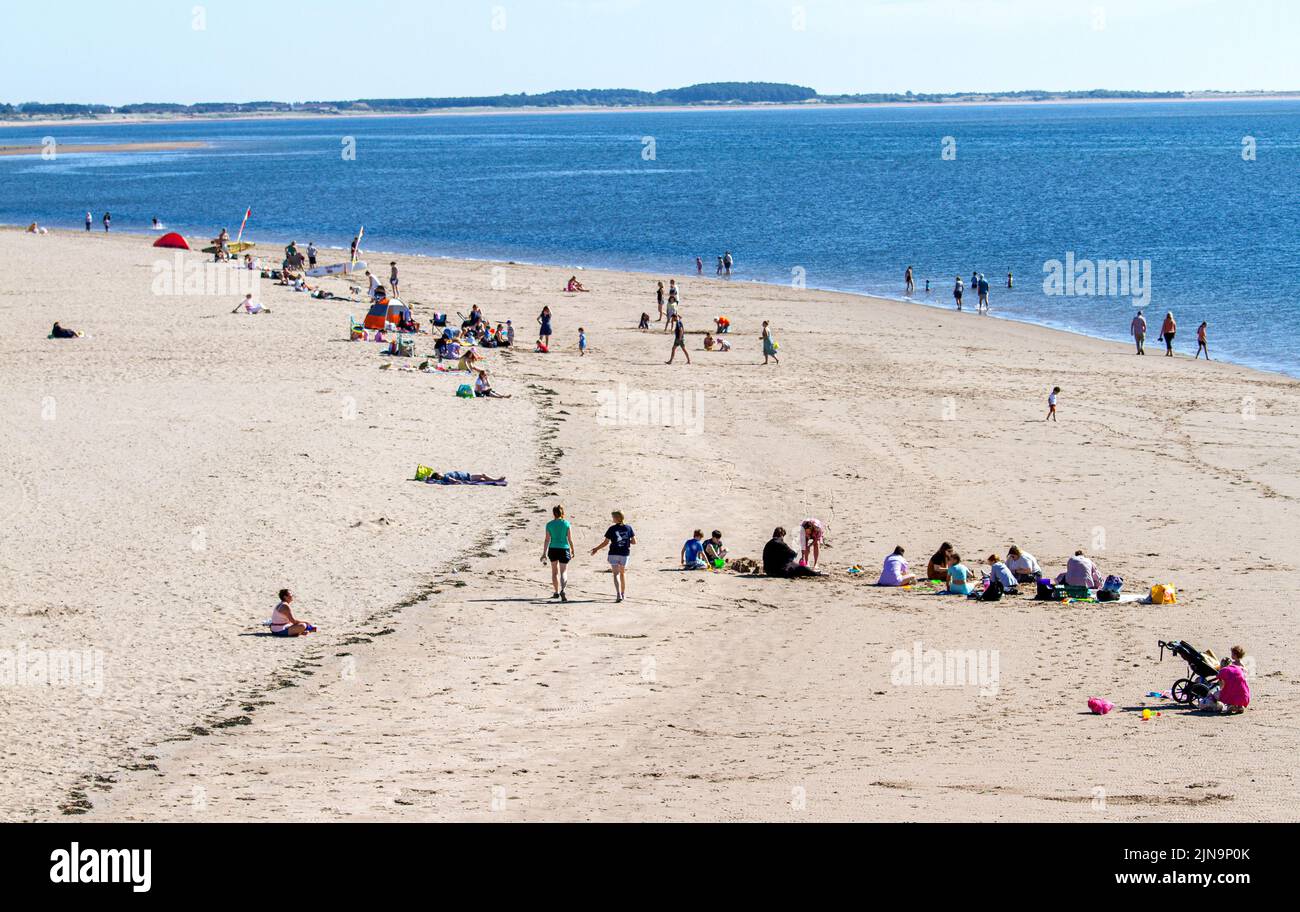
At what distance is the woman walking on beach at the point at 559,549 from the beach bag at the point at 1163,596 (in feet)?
23.1

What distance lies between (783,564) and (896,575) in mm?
1467

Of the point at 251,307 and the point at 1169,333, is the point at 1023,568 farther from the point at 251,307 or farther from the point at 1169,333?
the point at 251,307

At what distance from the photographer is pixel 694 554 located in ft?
59.0

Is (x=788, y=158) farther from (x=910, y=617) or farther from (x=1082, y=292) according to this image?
(x=910, y=617)

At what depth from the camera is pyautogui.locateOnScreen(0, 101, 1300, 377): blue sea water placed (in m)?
49.5

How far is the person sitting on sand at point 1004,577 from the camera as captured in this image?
55.8 feet

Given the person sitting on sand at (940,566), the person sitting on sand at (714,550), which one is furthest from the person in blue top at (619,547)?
the person sitting on sand at (940,566)

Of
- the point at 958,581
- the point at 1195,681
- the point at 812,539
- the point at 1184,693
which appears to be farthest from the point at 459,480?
the point at 1195,681

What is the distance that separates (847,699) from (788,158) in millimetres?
147725

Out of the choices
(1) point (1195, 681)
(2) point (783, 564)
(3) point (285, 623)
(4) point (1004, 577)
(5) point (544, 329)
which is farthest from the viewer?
(5) point (544, 329)

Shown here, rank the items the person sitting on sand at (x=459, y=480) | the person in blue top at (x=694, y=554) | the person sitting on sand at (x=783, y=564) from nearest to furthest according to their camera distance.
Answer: the person sitting on sand at (x=783, y=564)
the person in blue top at (x=694, y=554)
the person sitting on sand at (x=459, y=480)

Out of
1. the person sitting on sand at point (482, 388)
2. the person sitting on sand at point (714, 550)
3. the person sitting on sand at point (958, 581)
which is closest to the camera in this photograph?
the person sitting on sand at point (958, 581)

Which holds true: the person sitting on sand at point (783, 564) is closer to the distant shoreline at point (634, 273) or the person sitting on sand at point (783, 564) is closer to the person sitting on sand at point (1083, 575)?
the person sitting on sand at point (1083, 575)

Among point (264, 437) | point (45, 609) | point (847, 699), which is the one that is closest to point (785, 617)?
point (847, 699)
